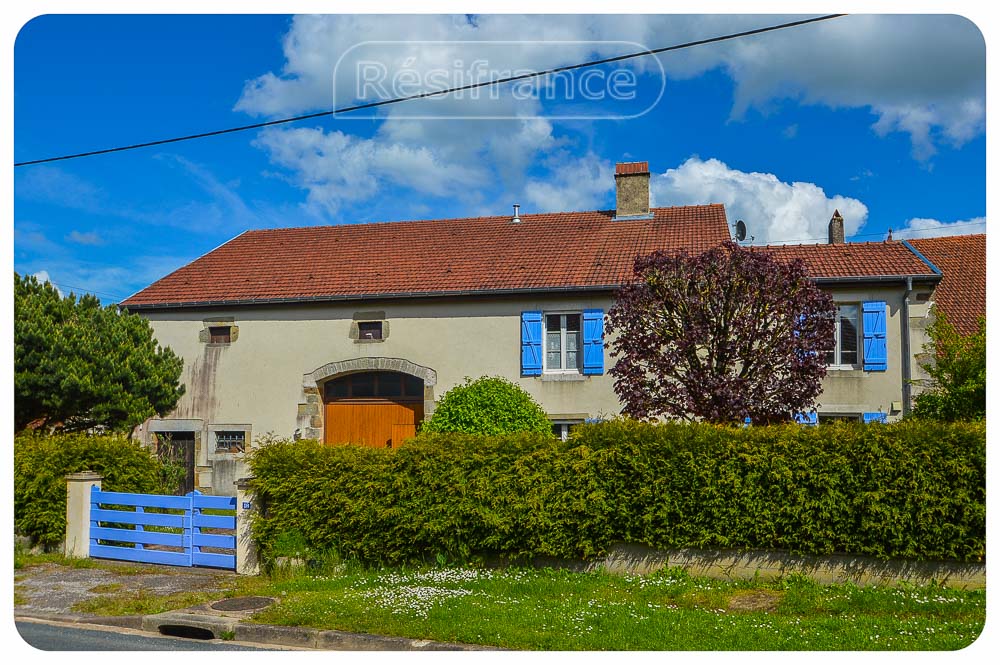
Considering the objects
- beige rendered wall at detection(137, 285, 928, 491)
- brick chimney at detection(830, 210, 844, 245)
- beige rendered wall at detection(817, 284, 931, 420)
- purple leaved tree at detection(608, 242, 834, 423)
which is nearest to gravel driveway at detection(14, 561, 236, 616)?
purple leaved tree at detection(608, 242, 834, 423)

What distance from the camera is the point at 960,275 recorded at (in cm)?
1869

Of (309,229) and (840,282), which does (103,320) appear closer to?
(309,229)

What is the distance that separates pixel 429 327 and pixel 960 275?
1255 cm

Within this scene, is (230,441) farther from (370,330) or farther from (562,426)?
(562,426)

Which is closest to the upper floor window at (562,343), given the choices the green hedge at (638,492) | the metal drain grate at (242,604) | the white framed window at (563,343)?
the white framed window at (563,343)

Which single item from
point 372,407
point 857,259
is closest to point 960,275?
point 857,259

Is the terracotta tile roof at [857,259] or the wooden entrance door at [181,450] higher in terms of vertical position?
the terracotta tile roof at [857,259]

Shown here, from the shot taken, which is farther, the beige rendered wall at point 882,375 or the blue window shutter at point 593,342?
the blue window shutter at point 593,342

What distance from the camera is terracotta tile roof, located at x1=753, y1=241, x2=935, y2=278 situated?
46.0 ft

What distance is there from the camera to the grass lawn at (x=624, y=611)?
603 centimetres

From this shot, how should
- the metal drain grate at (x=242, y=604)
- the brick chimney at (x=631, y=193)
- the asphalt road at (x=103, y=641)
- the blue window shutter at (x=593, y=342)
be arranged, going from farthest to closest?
the brick chimney at (x=631, y=193) → the blue window shutter at (x=593, y=342) → the metal drain grate at (x=242, y=604) → the asphalt road at (x=103, y=641)

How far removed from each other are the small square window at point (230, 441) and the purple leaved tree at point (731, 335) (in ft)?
30.8

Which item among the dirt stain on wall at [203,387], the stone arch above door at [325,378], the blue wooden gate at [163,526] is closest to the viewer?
the blue wooden gate at [163,526]

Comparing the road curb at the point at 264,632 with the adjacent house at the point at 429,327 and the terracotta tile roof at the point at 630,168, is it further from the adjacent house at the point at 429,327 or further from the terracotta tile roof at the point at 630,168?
the terracotta tile roof at the point at 630,168
